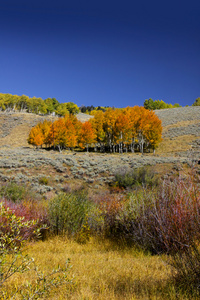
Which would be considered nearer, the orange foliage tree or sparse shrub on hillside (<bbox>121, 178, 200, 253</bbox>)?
sparse shrub on hillside (<bbox>121, 178, 200, 253</bbox>)

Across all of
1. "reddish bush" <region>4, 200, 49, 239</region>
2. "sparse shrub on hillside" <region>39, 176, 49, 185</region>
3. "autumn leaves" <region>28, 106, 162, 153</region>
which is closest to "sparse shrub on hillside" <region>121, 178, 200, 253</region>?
"reddish bush" <region>4, 200, 49, 239</region>

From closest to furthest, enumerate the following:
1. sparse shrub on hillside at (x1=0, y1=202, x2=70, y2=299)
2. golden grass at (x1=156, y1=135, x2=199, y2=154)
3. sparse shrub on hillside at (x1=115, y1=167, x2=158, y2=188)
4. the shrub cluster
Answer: sparse shrub on hillside at (x1=0, y1=202, x2=70, y2=299), the shrub cluster, sparse shrub on hillside at (x1=115, y1=167, x2=158, y2=188), golden grass at (x1=156, y1=135, x2=199, y2=154)

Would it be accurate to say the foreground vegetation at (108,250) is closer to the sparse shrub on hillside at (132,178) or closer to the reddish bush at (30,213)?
the reddish bush at (30,213)

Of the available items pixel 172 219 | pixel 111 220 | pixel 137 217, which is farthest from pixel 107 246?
pixel 172 219

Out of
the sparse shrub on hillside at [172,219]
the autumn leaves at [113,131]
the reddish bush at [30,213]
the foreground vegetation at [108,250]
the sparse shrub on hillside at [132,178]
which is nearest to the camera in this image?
the foreground vegetation at [108,250]

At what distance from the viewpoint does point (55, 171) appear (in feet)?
70.1

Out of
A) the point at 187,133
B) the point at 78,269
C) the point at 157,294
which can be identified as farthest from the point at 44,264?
the point at 187,133

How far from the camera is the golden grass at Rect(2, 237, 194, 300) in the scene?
284cm

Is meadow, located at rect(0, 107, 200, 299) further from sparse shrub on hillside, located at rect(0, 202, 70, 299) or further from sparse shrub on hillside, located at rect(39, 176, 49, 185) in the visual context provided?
sparse shrub on hillside, located at rect(39, 176, 49, 185)

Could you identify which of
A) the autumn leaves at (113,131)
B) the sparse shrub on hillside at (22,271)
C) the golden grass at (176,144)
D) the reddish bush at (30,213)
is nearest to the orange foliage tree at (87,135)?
the autumn leaves at (113,131)

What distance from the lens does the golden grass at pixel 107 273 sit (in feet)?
9.30

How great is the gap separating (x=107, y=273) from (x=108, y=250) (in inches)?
63.3

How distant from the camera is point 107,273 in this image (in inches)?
139

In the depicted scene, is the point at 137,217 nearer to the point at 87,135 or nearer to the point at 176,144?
the point at 87,135
